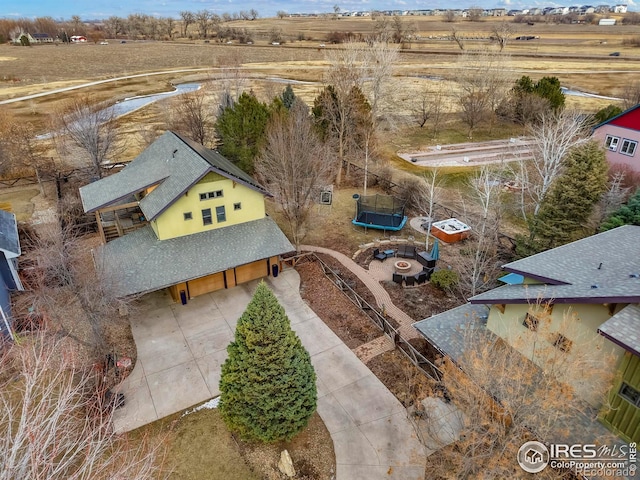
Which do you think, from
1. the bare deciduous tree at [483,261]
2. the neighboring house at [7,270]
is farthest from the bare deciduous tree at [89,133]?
the bare deciduous tree at [483,261]

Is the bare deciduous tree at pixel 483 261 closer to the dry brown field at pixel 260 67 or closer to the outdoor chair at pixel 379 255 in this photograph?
the outdoor chair at pixel 379 255

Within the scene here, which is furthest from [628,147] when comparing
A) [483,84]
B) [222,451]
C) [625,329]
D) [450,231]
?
[222,451]

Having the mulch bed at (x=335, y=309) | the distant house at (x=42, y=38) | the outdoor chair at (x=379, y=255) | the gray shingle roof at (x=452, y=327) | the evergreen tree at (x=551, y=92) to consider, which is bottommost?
the mulch bed at (x=335, y=309)

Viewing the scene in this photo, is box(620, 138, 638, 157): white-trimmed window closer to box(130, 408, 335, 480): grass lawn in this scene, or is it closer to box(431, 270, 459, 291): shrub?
box(431, 270, 459, 291): shrub

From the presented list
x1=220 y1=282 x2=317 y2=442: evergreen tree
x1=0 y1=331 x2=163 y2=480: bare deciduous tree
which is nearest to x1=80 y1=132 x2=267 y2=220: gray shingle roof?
x1=0 y1=331 x2=163 y2=480: bare deciduous tree

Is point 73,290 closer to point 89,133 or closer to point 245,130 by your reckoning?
point 89,133
